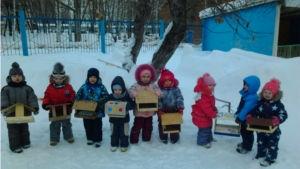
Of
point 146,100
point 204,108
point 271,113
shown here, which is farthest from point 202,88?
point 271,113

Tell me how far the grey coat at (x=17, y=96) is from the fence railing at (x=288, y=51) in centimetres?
1094

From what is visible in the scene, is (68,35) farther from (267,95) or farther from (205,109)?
(267,95)

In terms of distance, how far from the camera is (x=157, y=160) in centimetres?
359

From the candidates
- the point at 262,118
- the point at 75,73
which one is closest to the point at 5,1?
the point at 75,73

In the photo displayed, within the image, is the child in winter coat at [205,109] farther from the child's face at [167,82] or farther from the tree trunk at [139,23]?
the tree trunk at [139,23]

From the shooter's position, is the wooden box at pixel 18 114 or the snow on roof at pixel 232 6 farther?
the snow on roof at pixel 232 6

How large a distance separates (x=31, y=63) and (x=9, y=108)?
4671 mm

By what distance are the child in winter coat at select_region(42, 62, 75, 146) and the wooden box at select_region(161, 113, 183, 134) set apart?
158 centimetres

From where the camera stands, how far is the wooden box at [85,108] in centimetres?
380

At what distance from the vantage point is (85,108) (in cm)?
379

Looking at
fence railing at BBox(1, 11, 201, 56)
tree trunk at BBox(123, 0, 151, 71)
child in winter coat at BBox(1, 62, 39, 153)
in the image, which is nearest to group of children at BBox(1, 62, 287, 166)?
child in winter coat at BBox(1, 62, 39, 153)

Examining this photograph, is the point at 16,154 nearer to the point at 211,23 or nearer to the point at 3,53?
the point at 3,53

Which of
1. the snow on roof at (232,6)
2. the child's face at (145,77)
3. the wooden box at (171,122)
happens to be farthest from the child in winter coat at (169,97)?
the snow on roof at (232,6)

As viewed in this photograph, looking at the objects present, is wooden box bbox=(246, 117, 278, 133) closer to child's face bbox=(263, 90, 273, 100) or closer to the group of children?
the group of children
